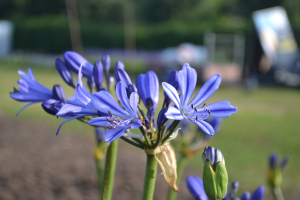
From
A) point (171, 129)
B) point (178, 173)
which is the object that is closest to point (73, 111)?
point (171, 129)

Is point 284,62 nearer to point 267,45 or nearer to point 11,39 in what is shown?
point 267,45

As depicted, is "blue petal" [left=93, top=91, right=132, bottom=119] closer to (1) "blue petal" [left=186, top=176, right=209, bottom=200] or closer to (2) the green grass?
(1) "blue petal" [left=186, top=176, right=209, bottom=200]

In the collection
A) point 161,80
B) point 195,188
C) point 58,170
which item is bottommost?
point 161,80

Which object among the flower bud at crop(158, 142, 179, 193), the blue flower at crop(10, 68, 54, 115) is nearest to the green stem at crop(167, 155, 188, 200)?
the flower bud at crop(158, 142, 179, 193)

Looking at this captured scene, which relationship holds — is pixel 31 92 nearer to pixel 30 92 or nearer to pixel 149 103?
pixel 30 92

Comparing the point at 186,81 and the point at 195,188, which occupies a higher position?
the point at 186,81

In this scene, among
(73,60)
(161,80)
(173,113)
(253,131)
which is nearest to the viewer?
(173,113)

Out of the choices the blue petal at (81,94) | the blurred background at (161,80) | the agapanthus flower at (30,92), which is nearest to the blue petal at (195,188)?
the blue petal at (81,94)
